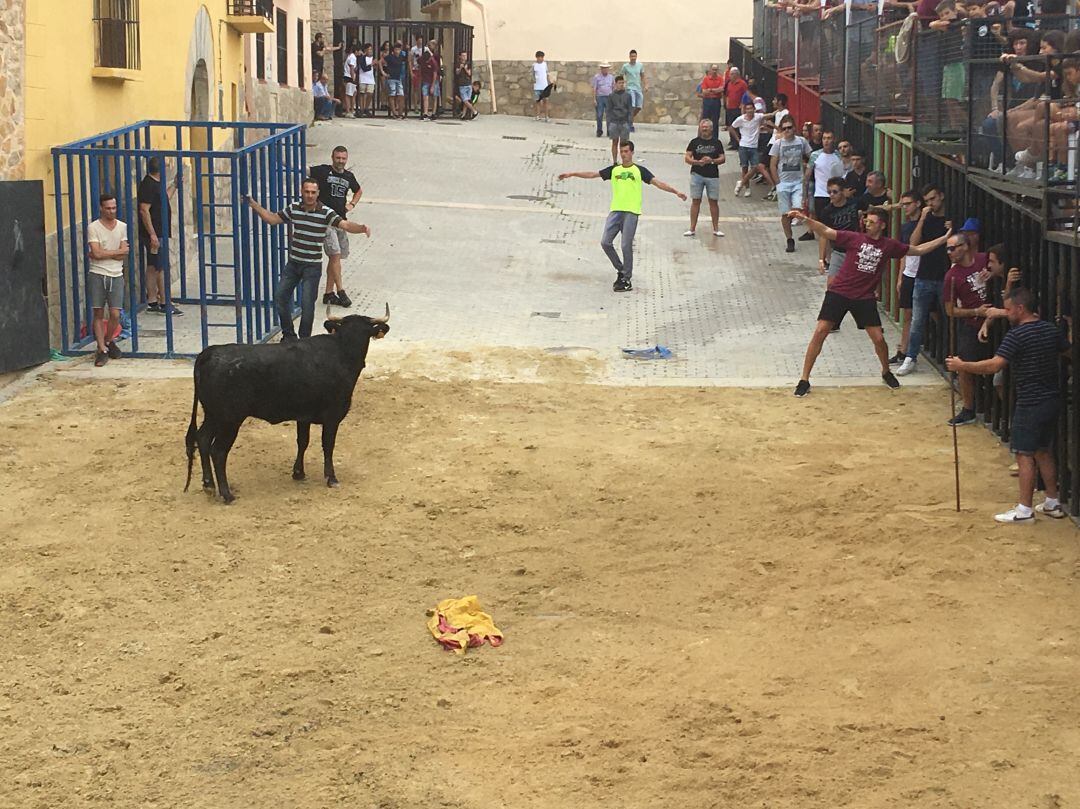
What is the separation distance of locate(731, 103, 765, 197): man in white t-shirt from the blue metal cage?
878cm

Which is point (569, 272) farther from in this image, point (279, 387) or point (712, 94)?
point (712, 94)

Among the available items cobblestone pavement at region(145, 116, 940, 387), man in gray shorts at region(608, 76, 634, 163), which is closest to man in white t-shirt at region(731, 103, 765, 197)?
cobblestone pavement at region(145, 116, 940, 387)

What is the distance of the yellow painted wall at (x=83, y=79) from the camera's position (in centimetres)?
1436

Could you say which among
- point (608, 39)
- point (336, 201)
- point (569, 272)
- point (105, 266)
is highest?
point (608, 39)

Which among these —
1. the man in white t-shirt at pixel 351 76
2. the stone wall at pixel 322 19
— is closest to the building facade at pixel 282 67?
the man in white t-shirt at pixel 351 76

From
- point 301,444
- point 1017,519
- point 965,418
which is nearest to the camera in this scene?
point 1017,519

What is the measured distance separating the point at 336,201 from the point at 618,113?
9.95m

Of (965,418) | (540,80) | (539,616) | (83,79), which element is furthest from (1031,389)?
(540,80)

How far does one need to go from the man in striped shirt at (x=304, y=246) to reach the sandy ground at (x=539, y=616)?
1.99 metres

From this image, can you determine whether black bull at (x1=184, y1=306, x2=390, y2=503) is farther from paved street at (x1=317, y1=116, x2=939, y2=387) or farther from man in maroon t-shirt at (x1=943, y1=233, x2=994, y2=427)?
man in maroon t-shirt at (x1=943, y1=233, x2=994, y2=427)

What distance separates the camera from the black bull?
10555mm

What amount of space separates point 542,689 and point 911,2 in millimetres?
14258

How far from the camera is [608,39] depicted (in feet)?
117

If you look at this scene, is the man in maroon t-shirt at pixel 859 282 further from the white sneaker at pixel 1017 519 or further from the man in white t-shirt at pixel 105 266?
the man in white t-shirt at pixel 105 266
